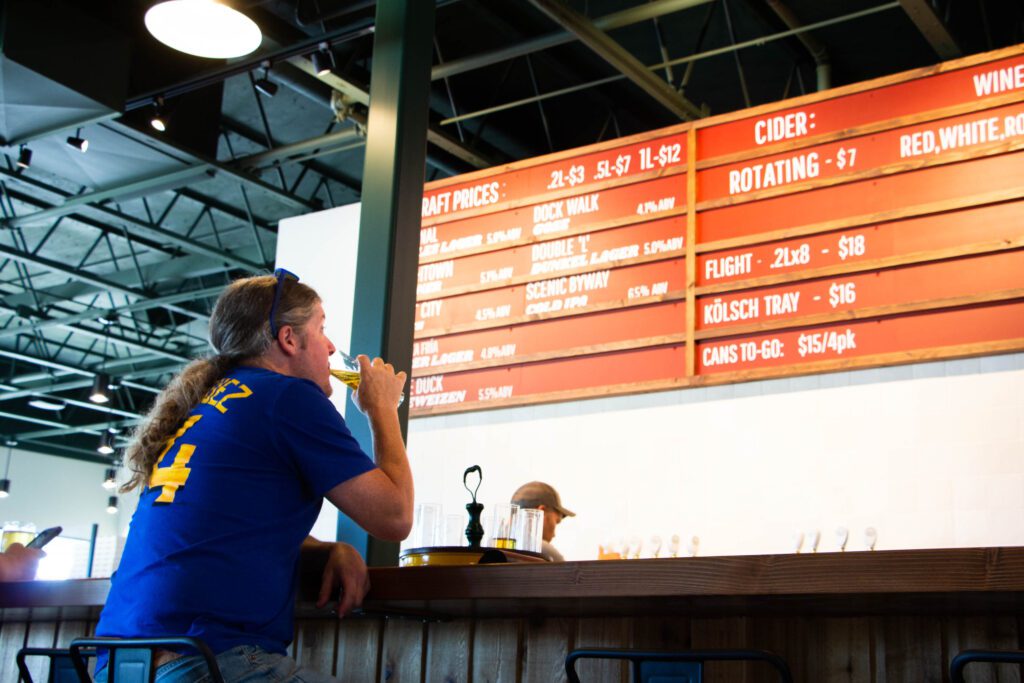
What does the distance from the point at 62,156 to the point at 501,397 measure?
4.11 meters

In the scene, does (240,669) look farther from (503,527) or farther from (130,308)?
(130,308)

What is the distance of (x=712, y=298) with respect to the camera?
5.16 meters

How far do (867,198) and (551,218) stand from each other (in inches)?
66.6

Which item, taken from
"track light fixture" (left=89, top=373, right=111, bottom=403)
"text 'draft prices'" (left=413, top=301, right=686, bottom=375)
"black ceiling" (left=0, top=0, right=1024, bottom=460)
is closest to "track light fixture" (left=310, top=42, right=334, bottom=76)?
"black ceiling" (left=0, top=0, right=1024, bottom=460)

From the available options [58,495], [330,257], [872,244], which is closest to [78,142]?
[330,257]

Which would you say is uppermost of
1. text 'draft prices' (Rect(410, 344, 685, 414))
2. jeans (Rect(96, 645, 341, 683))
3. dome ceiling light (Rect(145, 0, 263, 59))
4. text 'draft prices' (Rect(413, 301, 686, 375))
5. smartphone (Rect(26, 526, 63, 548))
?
dome ceiling light (Rect(145, 0, 263, 59))

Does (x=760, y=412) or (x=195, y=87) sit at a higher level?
(x=195, y=87)

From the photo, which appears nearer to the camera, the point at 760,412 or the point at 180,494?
the point at 180,494

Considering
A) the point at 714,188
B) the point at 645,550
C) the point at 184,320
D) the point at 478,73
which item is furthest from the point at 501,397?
the point at 184,320

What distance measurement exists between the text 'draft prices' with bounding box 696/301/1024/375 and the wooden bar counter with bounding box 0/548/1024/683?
2633mm

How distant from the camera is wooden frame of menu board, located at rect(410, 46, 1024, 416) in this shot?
180 inches

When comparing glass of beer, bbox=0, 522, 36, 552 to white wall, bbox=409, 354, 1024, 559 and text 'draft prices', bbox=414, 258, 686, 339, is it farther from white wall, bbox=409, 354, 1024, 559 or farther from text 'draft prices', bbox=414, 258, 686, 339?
white wall, bbox=409, 354, 1024, 559

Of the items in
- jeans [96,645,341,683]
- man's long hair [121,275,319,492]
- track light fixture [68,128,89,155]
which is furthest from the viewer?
track light fixture [68,128,89,155]

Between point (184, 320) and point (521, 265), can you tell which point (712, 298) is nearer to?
point (521, 265)
